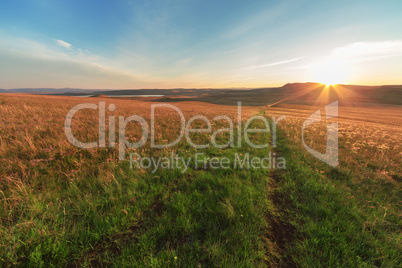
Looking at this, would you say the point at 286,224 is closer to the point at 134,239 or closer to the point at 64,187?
the point at 134,239

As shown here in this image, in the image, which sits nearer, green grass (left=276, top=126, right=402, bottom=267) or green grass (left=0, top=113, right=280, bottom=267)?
green grass (left=0, top=113, right=280, bottom=267)

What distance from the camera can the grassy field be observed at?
2166 millimetres

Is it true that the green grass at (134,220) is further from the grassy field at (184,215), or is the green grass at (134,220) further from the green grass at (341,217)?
the green grass at (341,217)

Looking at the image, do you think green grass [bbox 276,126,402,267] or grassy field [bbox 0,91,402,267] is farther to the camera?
green grass [bbox 276,126,402,267]

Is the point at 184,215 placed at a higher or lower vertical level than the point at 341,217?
higher

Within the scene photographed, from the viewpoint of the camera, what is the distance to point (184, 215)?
285 centimetres

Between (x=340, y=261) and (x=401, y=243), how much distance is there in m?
1.42

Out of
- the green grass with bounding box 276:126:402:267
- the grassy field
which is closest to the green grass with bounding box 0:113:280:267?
the grassy field

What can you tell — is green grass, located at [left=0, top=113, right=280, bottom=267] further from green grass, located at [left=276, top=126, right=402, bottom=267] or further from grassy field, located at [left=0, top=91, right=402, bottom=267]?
green grass, located at [left=276, top=126, right=402, bottom=267]

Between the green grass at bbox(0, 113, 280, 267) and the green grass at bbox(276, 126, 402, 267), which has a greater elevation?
the green grass at bbox(0, 113, 280, 267)

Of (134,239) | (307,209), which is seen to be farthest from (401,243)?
(134,239)

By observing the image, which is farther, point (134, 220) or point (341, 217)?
point (341, 217)

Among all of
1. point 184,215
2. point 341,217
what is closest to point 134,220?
point 184,215

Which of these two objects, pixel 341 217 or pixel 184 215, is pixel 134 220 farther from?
pixel 341 217
